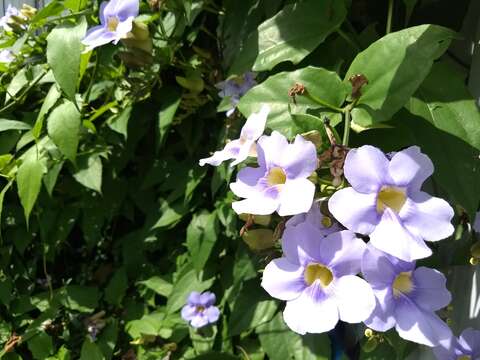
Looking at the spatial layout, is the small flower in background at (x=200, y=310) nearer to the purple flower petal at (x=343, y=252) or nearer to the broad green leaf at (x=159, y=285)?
the broad green leaf at (x=159, y=285)

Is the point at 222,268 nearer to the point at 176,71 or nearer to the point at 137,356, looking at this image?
the point at 137,356

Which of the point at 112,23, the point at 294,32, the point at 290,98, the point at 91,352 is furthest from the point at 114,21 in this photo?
the point at 91,352

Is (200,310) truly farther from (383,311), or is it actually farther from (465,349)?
(383,311)

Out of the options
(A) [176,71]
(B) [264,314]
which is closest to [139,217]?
(A) [176,71]

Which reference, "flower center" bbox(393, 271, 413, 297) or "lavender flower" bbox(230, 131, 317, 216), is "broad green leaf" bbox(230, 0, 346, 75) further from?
"flower center" bbox(393, 271, 413, 297)

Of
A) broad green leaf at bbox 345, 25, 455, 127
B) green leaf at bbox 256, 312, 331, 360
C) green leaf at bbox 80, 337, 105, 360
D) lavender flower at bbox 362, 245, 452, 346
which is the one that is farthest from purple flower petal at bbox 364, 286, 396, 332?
green leaf at bbox 80, 337, 105, 360

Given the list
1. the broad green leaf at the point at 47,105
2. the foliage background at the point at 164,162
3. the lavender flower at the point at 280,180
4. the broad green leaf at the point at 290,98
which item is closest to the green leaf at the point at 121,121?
the foliage background at the point at 164,162
